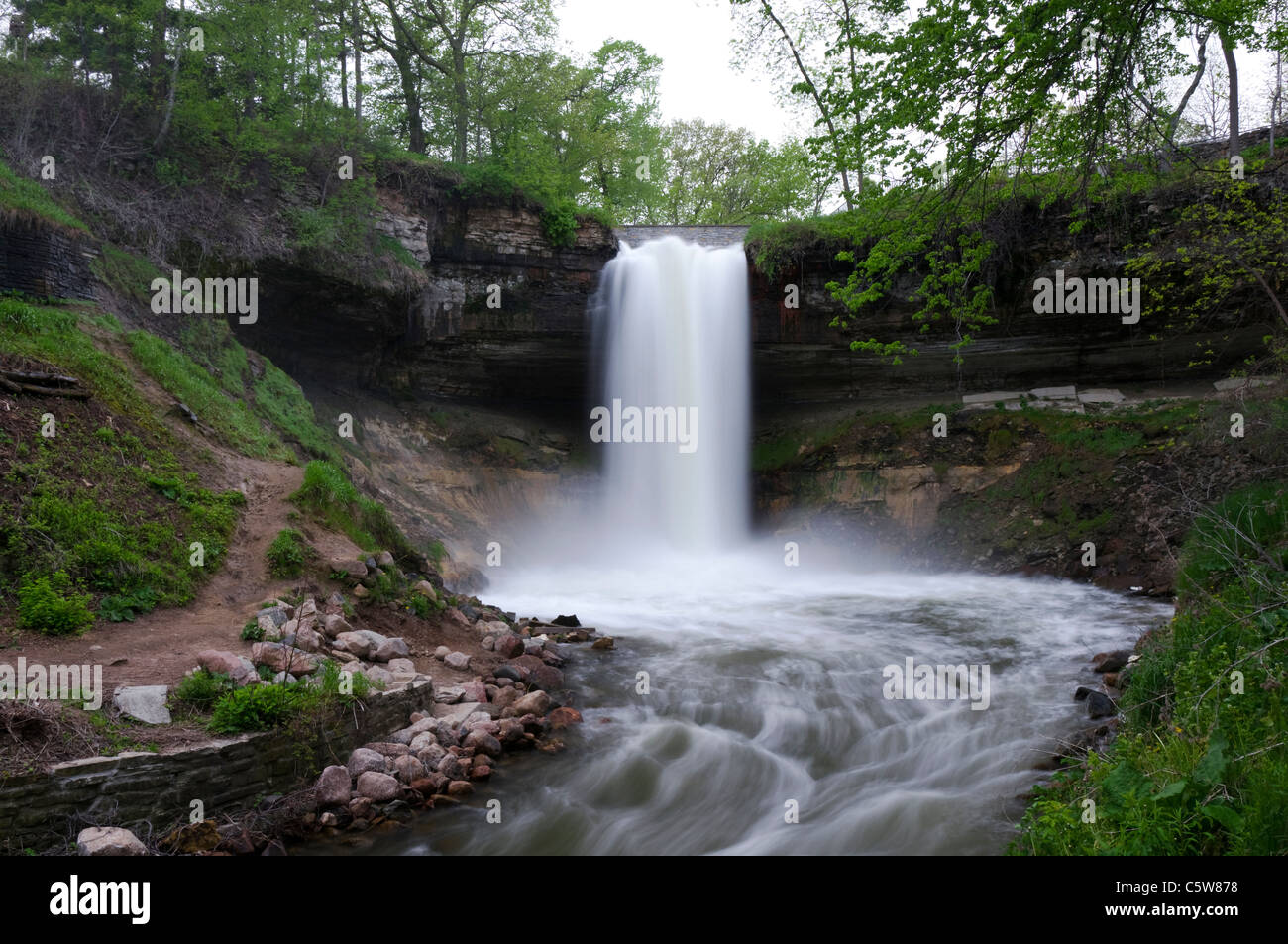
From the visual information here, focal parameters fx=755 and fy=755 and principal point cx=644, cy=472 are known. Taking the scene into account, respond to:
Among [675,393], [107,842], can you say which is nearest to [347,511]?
[107,842]

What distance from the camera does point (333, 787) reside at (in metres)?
5.80

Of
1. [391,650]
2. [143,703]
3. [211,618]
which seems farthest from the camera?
[391,650]

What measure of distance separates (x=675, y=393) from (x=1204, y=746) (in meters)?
16.3

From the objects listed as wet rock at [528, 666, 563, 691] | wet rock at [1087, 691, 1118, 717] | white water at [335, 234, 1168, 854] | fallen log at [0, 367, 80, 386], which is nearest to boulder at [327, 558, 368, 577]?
wet rock at [528, 666, 563, 691]

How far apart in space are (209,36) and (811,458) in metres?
16.6

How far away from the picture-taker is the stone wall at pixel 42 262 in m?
11.0

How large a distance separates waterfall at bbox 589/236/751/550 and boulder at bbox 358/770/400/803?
14966 millimetres

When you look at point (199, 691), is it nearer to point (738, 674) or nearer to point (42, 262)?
point (738, 674)

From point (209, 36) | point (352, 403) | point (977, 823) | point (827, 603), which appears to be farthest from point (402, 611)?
point (209, 36)

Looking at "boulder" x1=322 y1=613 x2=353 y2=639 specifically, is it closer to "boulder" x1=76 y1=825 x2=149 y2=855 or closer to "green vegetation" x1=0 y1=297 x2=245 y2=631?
"green vegetation" x1=0 y1=297 x2=245 y2=631

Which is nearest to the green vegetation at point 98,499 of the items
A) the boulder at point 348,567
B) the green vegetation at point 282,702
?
the boulder at point 348,567

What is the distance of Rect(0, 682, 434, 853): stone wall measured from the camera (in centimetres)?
464

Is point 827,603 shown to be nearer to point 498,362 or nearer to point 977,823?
point 977,823

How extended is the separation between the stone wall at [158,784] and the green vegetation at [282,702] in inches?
4.9
